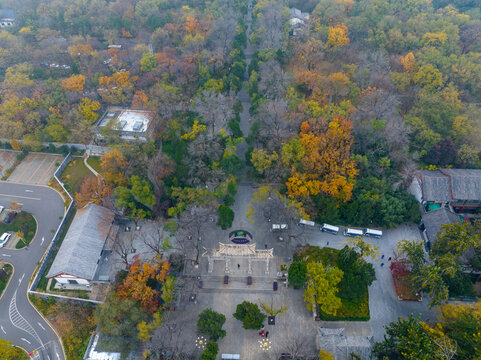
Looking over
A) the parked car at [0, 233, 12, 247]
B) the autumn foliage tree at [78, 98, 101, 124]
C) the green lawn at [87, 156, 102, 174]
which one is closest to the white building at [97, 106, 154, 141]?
the autumn foliage tree at [78, 98, 101, 124]

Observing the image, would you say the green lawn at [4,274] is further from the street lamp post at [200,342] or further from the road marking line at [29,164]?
the street lamp post at [200,342]

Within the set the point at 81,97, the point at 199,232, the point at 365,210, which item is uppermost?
the point at 81,97

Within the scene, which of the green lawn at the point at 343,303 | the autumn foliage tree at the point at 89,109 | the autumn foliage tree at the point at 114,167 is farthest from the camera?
the autumn foliage tree at the point at 89,109

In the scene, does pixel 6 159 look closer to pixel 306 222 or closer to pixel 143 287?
pixel 143 287

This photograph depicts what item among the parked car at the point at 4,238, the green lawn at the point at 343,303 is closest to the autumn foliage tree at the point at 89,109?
the parked car at the point at 4,238

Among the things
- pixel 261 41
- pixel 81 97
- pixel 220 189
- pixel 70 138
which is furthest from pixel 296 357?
pixel 261 41

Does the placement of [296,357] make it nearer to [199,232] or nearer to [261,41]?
[199,232]
